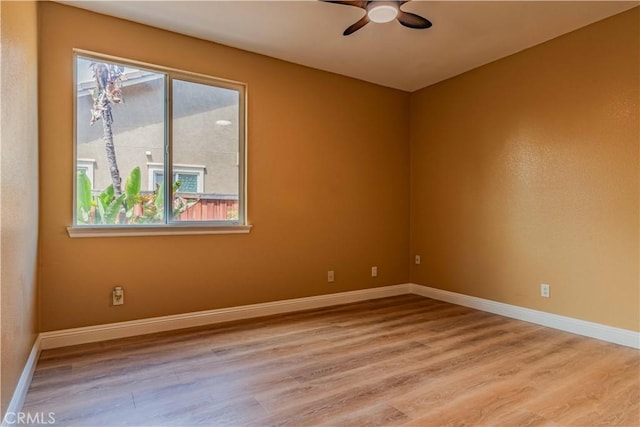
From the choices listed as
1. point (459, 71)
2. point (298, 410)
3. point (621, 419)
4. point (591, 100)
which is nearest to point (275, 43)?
point (459, 71)

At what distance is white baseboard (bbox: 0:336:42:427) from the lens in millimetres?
1717

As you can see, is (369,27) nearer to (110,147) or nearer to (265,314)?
(110,147)

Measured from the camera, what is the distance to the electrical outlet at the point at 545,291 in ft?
11.5

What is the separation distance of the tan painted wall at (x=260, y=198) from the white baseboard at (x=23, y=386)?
1.17 feet

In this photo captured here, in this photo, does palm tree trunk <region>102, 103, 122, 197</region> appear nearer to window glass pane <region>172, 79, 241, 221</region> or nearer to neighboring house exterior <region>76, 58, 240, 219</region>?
neighboring house exterior <region>76, 58, 240, 219</region>

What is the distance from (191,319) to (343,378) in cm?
167

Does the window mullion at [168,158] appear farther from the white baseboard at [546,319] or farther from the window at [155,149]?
the white baseboard at [546,319]

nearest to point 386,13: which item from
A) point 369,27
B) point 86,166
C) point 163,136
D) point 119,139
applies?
point 369,27

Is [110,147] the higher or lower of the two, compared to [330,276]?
higher

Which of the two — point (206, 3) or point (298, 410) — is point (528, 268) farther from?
point (206, 3)

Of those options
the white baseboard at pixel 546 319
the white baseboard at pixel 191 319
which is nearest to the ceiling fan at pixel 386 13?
the white baseboard at pixel 191 319

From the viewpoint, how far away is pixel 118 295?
308cm

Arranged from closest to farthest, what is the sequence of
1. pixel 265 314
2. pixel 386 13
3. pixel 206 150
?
pixel 386 13 → pixel 206 150 → pixel 265 314

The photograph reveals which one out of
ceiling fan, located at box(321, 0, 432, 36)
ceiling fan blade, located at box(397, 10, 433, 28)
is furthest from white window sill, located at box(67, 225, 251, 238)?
ceiling fan blade, located at box(397, 10, 433, 28)
